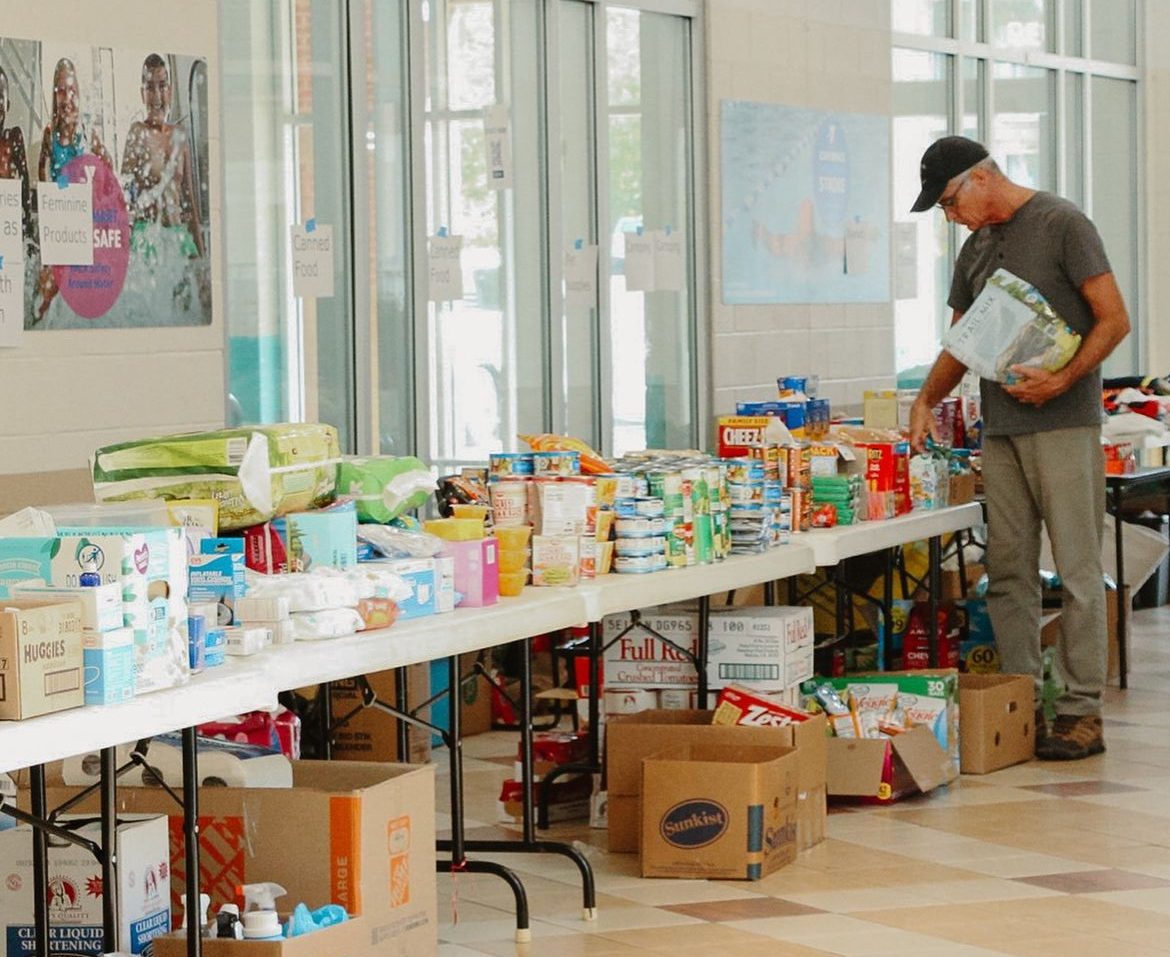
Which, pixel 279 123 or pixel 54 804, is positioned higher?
pixel 279 123

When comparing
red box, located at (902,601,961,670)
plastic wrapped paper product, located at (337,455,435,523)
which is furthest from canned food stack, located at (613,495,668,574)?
red box, located at (902,601,961,670)

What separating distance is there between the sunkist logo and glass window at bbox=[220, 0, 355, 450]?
1.78 m

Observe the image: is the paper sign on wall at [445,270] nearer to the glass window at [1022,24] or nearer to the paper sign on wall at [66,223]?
the paper sign on wall at [66,223]

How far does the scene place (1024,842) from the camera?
16.3 ft

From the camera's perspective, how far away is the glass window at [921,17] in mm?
9141

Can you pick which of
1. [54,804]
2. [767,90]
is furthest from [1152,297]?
[54,804]

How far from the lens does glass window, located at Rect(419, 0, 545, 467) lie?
6355 millimetres

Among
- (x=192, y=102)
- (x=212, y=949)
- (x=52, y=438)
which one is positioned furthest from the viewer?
(x=192, y=102)

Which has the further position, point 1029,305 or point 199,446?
point 1029,305

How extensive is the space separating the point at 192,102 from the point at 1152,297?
758 cm

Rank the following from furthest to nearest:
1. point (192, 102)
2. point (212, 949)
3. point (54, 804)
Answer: point (192, 102), point (54, 804), point (212, 949)

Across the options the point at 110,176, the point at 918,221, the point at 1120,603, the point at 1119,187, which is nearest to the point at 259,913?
the point at 110,176

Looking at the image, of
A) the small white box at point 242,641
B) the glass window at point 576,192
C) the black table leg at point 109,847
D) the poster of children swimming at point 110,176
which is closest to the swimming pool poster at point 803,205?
the glass window at point 576,192

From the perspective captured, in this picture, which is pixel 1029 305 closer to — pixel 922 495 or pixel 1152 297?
pixel 922 495
